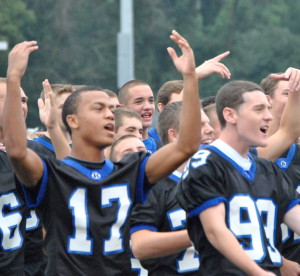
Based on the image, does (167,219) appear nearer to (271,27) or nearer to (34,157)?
(34,157)

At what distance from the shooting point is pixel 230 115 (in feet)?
24.1

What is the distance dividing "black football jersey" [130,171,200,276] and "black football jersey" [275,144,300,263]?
1112mm

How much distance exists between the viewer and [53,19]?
42.9m

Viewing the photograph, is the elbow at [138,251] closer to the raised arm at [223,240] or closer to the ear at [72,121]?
the raised arm at [223,240]

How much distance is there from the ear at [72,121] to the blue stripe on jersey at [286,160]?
2.26 metres

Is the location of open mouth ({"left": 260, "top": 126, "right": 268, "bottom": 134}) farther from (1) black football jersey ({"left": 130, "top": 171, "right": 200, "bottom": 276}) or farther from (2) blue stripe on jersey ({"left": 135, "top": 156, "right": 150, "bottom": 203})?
(1) black football jersey ({"left": 130, "top": 171, "right": 200, "bottom": 276})

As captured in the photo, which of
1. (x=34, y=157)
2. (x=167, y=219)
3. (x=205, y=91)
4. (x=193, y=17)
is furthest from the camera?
(x=193, y=17)

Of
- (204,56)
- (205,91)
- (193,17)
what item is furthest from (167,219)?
(193,17)

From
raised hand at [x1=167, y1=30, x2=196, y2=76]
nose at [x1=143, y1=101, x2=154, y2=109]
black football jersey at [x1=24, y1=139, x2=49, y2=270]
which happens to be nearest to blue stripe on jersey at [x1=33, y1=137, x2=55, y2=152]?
black football jersey at [x1=24, y1=139, x2=49, y2=270]

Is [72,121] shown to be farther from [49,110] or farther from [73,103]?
[49,110]

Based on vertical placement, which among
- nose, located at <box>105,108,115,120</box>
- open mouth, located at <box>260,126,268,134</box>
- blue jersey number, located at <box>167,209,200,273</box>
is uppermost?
nose, located at <box>105,108,115,120</box>

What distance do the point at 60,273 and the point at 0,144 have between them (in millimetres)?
1728

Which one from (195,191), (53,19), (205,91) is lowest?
(195,191)

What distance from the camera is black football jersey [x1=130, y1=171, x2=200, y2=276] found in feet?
25.8
